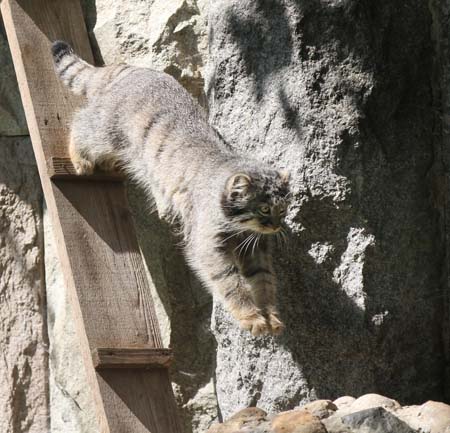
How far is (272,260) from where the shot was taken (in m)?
5.02

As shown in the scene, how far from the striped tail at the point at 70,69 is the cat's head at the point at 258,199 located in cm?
118

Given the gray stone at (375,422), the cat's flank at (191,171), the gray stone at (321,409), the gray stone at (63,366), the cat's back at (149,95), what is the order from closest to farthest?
the gray stone at (375,422) → the gray stone at (321,409) → the cat's flank at (191,171) → the cat's back at (149,95) → the gray stone at (63,366)

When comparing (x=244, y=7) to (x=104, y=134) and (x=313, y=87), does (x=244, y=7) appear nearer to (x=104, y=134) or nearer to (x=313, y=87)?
(x=313, y=87)

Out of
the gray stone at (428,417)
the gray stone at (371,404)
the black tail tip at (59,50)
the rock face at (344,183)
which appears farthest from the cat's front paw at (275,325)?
the black tail tip at (59,50)

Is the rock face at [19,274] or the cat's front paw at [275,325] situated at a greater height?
the rock face at [19,274]

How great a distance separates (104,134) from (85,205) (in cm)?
43

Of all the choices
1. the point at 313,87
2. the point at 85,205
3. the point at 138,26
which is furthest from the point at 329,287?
the point at 138,26

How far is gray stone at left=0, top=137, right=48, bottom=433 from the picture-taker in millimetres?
6234

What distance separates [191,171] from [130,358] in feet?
3.32

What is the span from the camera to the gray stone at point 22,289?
6234 millimetres

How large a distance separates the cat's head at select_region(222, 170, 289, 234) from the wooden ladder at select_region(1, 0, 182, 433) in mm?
641

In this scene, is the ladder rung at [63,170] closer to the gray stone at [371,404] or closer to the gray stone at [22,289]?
the gray stone at [22,289]

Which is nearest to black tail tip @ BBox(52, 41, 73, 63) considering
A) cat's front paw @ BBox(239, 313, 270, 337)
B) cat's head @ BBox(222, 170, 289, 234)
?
cat's head @ BBox(222, 170, 289, 234)

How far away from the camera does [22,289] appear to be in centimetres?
630
